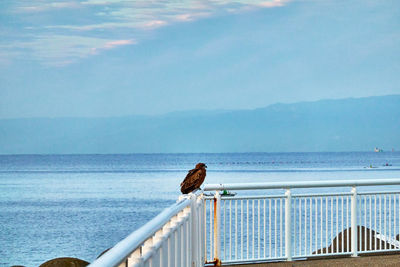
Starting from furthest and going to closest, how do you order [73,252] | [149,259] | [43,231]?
[43,231]
[73,252]
[149,259]

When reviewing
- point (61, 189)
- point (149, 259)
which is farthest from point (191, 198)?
point (61, 189)

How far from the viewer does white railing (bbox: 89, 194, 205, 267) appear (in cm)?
262

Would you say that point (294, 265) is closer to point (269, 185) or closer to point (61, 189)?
point (269, 185)

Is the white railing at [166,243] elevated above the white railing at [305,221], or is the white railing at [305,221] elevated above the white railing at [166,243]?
the white railing at [305,221]

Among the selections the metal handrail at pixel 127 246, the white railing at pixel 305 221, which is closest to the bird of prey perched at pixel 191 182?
the white railing at pixel 305 221

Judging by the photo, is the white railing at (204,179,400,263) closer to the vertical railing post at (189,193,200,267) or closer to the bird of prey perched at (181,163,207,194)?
the bird of prey perched at (181,163,207,194)

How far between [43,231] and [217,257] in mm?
30888

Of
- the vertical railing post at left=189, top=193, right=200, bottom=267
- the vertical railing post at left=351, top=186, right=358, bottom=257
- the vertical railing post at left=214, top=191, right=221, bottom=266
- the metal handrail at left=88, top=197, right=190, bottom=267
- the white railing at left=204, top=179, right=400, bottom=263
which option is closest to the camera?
the metal handrail at left=88, top=197, right=190, bottom=267

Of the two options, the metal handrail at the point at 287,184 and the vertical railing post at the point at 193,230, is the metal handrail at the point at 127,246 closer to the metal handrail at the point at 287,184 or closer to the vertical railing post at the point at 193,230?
the vertical railing post at the point at 193,230

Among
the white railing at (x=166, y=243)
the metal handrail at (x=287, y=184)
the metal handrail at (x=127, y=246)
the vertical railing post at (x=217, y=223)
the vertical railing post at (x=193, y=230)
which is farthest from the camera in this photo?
the metal handrail at (x=287, y=184)

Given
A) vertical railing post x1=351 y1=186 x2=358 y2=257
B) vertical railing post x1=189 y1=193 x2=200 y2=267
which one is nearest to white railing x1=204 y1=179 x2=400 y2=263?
vertical railing post x1=351 y1=186 x2=358 y2=257

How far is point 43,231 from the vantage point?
1496 inches

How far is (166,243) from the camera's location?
13.3ft

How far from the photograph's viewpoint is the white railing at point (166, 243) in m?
2.62
